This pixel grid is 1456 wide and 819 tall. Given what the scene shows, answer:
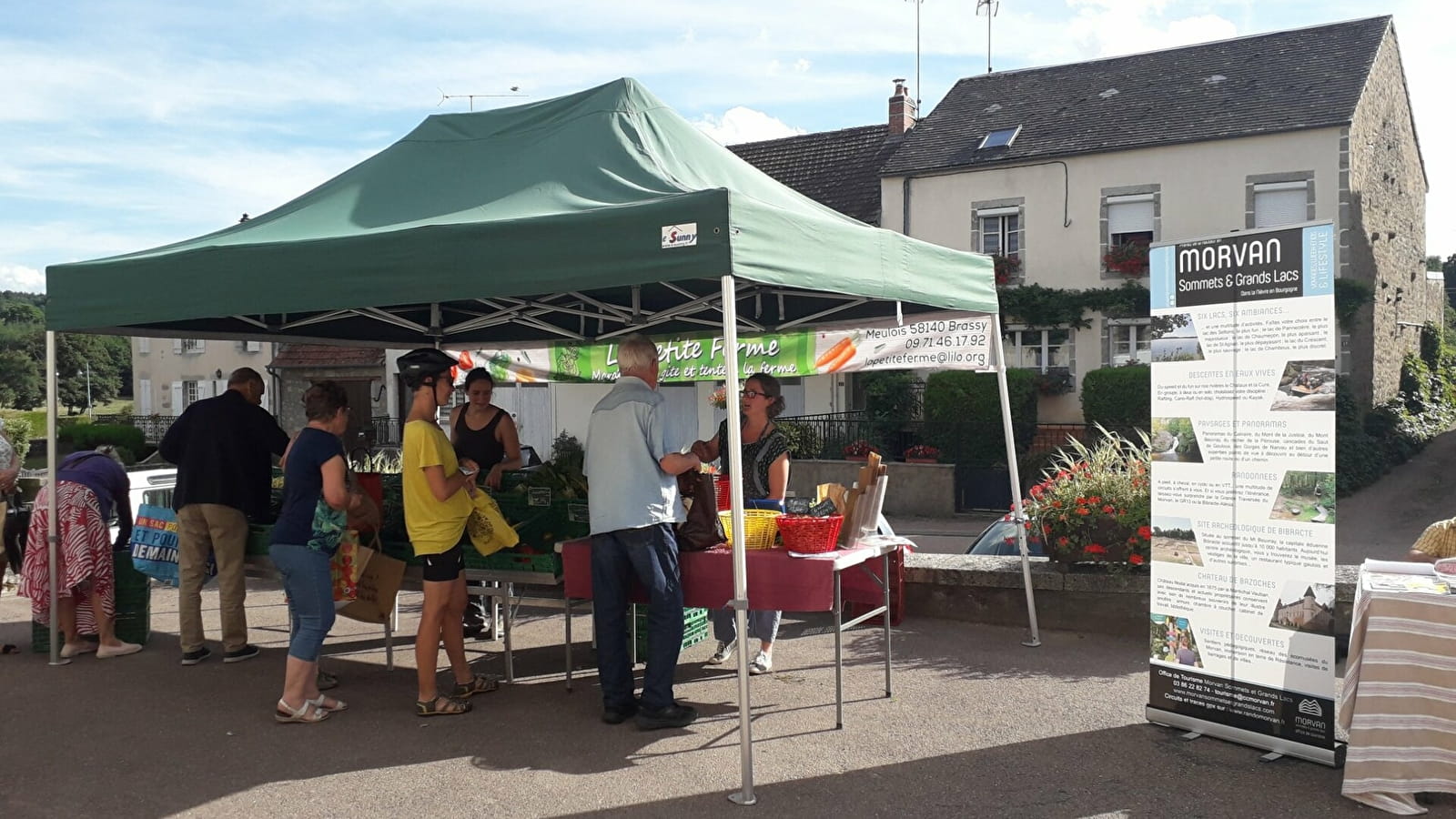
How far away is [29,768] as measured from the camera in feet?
16.0

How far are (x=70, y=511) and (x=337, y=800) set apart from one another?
3.55 meters

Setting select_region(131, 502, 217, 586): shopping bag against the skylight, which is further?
the skylight

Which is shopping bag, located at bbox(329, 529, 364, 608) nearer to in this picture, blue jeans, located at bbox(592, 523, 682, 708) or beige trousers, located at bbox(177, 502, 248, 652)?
beige trousers, located at bbox(177, 502, 248, 652)

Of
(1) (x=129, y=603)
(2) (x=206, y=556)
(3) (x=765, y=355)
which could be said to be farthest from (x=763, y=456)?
(3) (x=765, y=355)

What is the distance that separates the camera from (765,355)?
11.4 metres

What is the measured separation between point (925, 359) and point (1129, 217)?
1253 centimetres

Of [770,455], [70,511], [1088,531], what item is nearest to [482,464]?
[770,455]

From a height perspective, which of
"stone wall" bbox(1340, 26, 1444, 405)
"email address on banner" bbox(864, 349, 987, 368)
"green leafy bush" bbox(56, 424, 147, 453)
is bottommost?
"green leafy bush" bbox(56, 424, 147, 453)

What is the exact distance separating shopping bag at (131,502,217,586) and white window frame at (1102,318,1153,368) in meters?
19.8

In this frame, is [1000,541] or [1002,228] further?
[1002,228]

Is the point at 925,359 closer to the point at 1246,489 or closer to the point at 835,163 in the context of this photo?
the point at 1246,489

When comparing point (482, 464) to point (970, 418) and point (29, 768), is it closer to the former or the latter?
point (29, 768)

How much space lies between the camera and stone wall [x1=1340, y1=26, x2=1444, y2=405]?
859 inches

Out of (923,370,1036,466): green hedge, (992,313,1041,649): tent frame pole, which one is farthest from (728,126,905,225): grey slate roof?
(992,313,1041,649): tent frame pole
